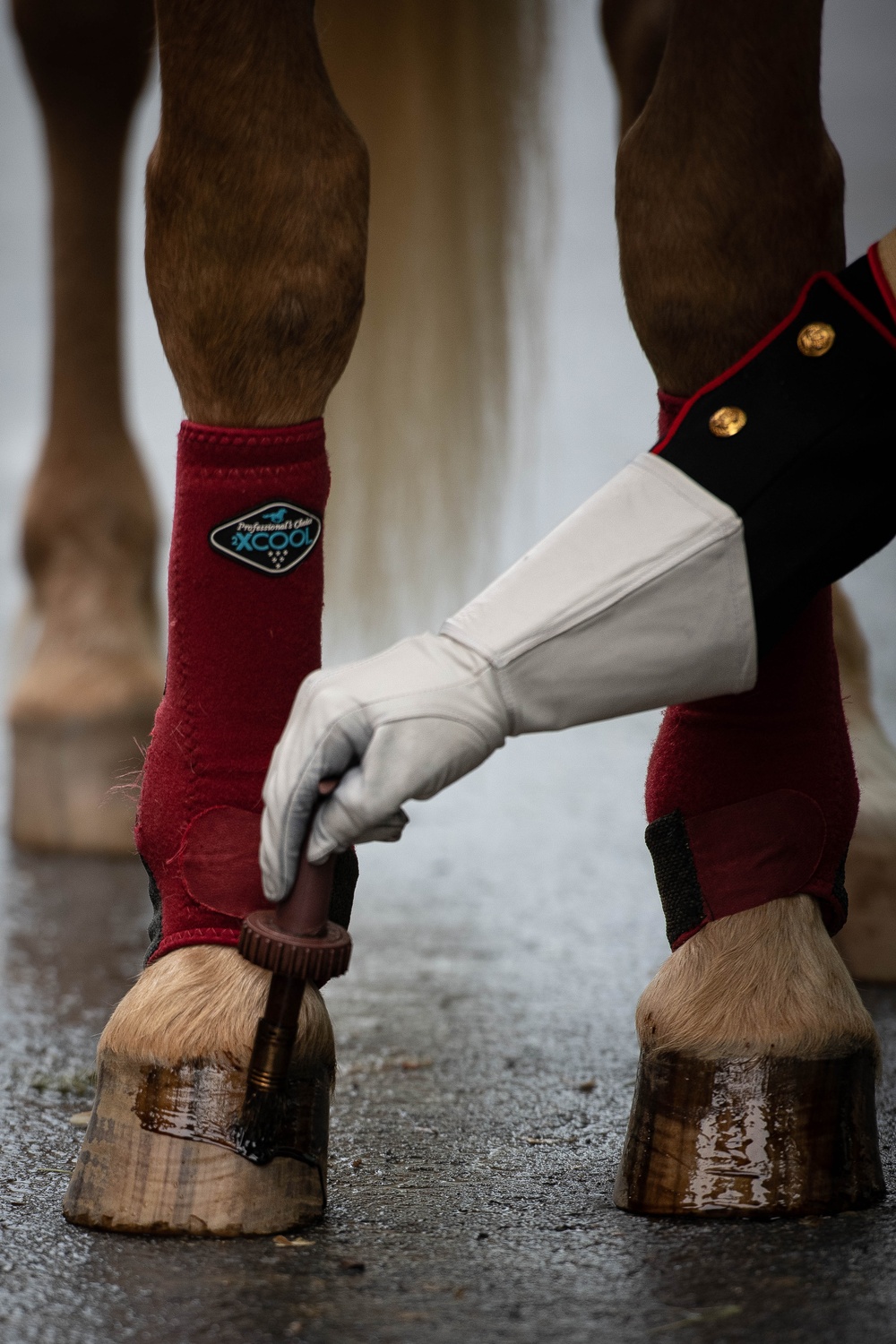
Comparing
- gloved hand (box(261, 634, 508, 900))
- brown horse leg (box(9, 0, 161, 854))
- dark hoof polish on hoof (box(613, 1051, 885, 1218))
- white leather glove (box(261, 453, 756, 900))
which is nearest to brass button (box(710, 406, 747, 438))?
white leather glove (box(261, 453, 756, 900))

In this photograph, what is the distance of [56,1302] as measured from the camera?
0.58 m

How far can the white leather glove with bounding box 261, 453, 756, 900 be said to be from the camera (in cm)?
58

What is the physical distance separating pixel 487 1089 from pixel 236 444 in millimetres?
411

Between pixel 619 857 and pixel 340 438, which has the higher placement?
pixel 340 438

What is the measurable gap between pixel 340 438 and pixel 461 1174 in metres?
0.73

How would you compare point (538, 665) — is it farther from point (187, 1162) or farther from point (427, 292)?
point (427, 292)

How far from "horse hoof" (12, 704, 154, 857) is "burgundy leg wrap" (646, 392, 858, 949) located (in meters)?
0.95

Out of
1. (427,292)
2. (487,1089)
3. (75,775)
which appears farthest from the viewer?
(75,775)

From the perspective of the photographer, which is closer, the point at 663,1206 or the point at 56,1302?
the point at 56,1302

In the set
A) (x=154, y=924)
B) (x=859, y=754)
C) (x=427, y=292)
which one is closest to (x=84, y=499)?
(x=427, y=292)

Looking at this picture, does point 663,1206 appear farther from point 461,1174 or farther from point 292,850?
point 292,850

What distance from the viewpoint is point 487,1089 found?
2.92 ft

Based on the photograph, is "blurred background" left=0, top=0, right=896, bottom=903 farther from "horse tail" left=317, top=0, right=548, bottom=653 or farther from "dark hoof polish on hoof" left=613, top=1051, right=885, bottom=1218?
"dark hoof polish on hoof" left=613, top=1051, right=885, bottom=1218

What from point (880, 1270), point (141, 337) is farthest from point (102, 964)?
point (141, 337)
